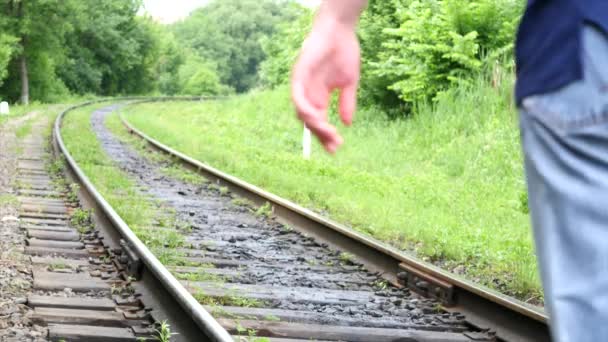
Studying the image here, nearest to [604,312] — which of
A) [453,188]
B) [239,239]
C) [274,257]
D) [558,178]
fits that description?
[558,178]

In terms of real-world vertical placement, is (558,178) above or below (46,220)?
above

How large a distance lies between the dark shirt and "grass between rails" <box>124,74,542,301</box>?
5.10 metres

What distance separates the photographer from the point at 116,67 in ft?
257

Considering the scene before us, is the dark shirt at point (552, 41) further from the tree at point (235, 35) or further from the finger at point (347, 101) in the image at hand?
the tree at point (235, 35)

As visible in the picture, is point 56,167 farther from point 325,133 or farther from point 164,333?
point 325,133

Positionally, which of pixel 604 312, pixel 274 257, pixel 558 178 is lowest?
pixel 274 257

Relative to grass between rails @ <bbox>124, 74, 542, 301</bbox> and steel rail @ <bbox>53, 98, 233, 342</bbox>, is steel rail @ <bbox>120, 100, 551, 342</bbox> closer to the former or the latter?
grass between rails @ <bbox>124, 74, 542, 301</bbox>

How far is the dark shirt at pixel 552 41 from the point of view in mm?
1259

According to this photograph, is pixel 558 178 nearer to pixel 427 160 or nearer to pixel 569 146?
pixel 569 146

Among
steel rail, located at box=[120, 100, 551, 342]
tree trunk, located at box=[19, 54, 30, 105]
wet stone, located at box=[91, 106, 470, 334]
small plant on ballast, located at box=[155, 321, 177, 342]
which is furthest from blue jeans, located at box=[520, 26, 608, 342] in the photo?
tree trunk, located at box=[19, 54, 30, 105]

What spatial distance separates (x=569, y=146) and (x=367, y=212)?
883 centimetres

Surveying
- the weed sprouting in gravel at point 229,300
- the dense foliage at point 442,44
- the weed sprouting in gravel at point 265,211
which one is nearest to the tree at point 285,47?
the dense foliage at point 442,44

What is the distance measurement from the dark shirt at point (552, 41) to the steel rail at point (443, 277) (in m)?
3.57

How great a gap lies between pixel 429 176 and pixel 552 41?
12.3m
